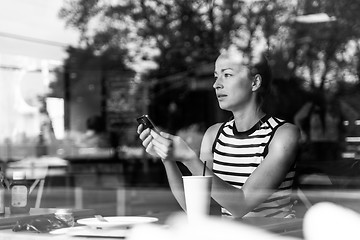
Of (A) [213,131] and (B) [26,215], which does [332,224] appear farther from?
(A) [213,131]

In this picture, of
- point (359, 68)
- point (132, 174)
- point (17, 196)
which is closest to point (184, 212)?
point (17, 196)

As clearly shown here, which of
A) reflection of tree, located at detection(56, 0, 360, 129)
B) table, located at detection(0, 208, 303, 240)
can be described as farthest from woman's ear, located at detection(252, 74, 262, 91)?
reflection of tree, located at detection(56, 0, 360, 129)

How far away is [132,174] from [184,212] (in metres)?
5.96

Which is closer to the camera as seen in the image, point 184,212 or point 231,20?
point 184,212

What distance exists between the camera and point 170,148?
6.22 feet

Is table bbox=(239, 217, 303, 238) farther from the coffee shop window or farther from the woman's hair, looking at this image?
the coffee shop window

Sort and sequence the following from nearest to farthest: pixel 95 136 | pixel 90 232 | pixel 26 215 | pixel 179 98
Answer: pixel 90 232 → pixel 26 215 → pixel 95 136 → pixel 179 98

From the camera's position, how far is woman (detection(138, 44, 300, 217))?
2096 millimetres

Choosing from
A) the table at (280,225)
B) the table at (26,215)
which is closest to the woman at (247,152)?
the table at (280,225)

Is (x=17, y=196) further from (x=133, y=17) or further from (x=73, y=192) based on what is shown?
(x=133, y=17)

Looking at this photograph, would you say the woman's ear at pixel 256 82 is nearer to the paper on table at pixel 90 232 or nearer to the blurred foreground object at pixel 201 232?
the blurred foreground object at pixel 201 232

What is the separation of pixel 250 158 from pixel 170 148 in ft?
1.95

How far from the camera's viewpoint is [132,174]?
25.2ft

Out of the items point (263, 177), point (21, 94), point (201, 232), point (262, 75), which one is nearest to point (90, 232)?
point (201, 232)
